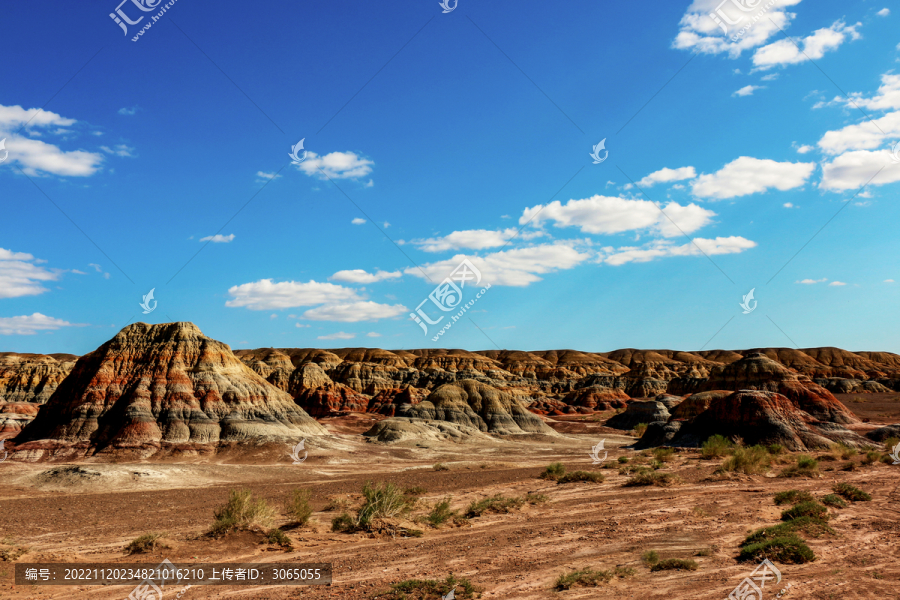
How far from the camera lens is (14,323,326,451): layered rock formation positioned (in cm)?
4644

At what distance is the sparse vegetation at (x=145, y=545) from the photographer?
45.8ft

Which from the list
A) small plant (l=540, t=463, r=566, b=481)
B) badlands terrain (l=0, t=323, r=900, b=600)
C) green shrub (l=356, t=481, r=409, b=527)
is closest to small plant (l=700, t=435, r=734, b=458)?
badlands terrain (l=0, t=323, r=900, b=600)

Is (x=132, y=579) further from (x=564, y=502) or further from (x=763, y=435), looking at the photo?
(x=763, y=435)

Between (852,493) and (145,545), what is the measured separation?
74.6 feet

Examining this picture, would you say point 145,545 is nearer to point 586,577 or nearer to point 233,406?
point 586,577

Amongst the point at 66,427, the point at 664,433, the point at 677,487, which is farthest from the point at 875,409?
the point at 66,427

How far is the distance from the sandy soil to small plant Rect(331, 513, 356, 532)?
18.2 inches

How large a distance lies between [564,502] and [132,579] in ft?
47.9

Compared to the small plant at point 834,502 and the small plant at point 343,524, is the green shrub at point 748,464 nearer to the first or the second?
the small plant at point 834,502

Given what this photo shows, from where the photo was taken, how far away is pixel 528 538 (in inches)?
561

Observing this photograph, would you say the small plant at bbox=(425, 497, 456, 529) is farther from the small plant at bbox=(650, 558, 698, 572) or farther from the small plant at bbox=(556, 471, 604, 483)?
the small plant at bbox=(556, 471, 604, 483)

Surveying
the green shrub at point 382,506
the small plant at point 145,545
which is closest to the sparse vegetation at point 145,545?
the small plant at point 145,545

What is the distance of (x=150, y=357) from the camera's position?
52.8m

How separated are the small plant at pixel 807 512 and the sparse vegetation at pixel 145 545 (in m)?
18.0
